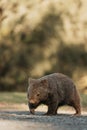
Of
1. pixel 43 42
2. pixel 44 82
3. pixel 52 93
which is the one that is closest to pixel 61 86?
pixel 52 93

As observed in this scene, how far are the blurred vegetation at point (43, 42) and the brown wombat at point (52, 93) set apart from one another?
22057 mm

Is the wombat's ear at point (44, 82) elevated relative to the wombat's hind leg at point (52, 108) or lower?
elevated

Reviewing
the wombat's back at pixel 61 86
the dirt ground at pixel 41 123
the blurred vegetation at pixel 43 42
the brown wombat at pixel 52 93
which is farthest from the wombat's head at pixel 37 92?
the blurred vegetation at pixel 43 42

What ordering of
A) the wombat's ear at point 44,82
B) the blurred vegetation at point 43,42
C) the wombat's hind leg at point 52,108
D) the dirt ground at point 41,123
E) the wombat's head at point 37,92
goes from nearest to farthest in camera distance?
the dirt ground at point 41,123 < the wombat's head at point 37,92 < the wombat's ear at point 44,82 < the wombat's hind leg at point 52,108 < the blurred vegetation at point 43,42

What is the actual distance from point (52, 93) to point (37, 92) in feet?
1.96

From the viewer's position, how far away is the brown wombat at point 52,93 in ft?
51.8

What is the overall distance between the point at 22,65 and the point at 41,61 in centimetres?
121

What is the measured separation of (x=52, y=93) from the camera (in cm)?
1627

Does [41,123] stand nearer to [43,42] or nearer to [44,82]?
[44,82]

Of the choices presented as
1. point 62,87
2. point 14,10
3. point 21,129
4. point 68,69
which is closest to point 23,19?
point 14,10

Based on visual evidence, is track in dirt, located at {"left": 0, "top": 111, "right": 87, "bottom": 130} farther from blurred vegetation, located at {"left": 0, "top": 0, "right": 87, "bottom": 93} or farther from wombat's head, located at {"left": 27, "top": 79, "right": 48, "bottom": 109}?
blurred vegetation, located at {"left": 0, "top": 0, "right": 87, "bottom": 93}

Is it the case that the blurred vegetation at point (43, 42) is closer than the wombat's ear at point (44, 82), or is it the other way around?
the wombat's ear at point (44, 82)

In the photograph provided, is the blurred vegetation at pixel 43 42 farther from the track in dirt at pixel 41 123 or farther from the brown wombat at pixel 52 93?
the track in dirt at pixel 41 123

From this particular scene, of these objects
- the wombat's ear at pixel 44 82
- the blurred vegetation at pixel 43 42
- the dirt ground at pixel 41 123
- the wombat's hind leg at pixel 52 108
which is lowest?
the dirt ground at pixel 41 123
